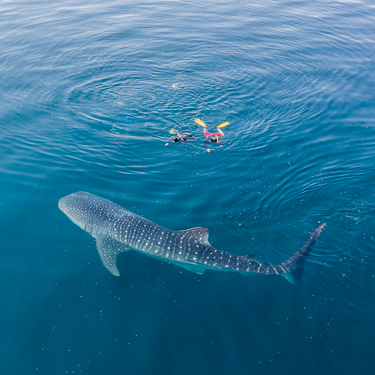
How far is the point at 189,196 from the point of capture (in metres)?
13.5

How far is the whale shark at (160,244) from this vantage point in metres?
10.2

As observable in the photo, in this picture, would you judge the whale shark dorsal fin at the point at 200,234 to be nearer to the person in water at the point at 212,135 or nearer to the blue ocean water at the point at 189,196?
the blue ocean water at the point at 189,196

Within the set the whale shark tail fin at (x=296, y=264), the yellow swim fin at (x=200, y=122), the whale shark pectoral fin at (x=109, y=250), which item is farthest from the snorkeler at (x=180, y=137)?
the whale shark tail fin at (x=296, y=264)

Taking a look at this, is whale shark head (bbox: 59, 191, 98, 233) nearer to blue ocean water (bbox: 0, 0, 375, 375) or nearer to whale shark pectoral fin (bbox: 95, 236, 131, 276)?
blue ocean water (bbox: 0, 0, 375, 375)

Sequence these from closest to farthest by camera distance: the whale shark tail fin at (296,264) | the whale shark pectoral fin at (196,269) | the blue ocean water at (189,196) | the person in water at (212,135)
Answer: the blue ocean water at (189,196)
the whale shark tail fin at (296,264)
the whale shark pectoral fin at (196,269)
the person in water at (212,135)

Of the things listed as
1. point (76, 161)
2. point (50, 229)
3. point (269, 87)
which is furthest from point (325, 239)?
point (269, 87)

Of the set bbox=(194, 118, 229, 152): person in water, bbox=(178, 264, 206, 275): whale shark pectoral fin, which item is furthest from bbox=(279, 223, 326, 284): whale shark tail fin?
bbox=(194, 118, 229, 152): person in water

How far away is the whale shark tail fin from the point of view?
1020 centimetres

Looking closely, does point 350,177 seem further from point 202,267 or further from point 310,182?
point 202,267

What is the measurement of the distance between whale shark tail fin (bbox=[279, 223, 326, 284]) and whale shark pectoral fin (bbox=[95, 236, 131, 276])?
6.04 m

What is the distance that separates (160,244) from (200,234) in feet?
5.35

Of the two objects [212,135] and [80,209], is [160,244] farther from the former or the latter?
[212,135]

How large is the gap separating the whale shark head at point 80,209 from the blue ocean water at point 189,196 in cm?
47

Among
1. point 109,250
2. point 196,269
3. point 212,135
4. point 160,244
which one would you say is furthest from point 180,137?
point 196,269
